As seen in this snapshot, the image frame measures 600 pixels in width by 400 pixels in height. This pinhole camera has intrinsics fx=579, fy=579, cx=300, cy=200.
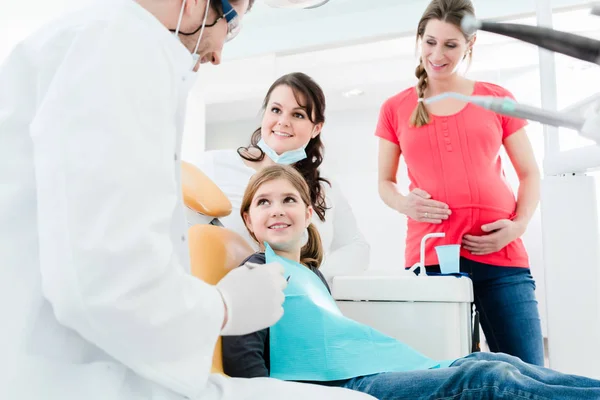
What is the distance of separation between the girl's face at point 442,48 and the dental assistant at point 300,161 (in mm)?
437

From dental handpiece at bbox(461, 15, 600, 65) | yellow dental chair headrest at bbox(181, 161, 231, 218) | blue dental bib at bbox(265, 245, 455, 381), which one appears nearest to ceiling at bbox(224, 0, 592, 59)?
yellow dental chair headrest at bbox(181, 161, 231, 218)

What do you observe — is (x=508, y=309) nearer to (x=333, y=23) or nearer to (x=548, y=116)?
(x=548, y=116)

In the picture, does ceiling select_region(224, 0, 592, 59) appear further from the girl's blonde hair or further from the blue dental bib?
the blue dental bib

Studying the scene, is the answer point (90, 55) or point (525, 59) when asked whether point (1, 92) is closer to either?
point (90, 55)

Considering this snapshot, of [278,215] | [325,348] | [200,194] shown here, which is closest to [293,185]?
[278,215]

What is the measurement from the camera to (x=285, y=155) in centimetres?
206

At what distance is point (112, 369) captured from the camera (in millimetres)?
732

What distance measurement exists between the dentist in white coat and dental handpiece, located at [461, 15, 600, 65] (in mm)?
405

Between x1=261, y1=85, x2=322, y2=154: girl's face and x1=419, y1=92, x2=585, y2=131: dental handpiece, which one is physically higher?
x1=261, y1=85, x2=322, y2=154: girl's face

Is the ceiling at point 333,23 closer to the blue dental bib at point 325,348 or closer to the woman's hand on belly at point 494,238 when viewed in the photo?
the woman's hand on belly at point 494,238

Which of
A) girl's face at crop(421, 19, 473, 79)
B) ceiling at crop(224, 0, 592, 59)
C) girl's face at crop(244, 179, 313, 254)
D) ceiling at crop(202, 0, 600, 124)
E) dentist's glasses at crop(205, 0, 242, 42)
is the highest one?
ceiling at crop(224, 0, 592, 59)

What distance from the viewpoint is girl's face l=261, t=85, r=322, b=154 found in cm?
206

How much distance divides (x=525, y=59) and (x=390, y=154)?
2393mm

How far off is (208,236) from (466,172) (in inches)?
34.5
